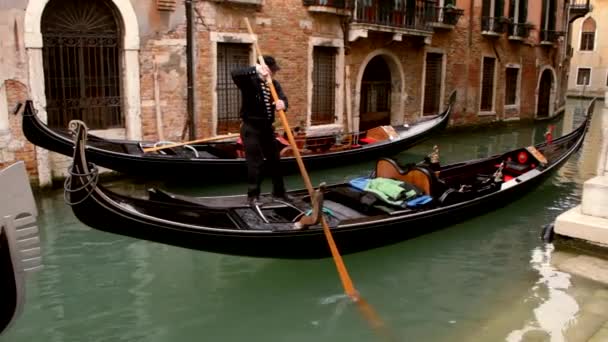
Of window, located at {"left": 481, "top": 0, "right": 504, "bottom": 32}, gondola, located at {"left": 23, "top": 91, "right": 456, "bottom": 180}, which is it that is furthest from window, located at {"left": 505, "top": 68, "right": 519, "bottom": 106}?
gondola, located at {"left": 23, "top": 91, "right": 456, "bottom": 180}

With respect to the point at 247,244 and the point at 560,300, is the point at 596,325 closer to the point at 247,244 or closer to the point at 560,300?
the point at 560,300

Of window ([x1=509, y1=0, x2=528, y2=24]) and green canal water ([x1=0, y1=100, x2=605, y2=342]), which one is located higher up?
window ([x1=509, y1=0, x2=528, y2=24])

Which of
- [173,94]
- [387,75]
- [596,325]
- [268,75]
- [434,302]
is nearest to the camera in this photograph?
[596,325]

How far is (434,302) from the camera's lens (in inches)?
120

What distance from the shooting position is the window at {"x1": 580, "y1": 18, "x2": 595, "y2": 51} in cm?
1962

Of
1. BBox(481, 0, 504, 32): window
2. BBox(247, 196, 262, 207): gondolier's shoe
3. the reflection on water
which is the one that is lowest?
the reflection on water

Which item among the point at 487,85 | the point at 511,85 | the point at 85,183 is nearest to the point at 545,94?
the point at 511,85

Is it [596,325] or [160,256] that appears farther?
[160,256]

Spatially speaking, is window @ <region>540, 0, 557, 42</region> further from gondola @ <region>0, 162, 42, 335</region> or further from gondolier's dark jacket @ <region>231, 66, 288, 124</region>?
gondola @ <region>0, 162, 42, 335</region>

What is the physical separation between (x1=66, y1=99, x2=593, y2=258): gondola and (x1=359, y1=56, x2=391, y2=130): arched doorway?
4.28m

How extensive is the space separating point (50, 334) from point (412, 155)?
Answer: 18.9 feet

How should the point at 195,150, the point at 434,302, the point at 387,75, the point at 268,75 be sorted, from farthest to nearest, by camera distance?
1. the point at 387,75
2. the point at 195,150
3. the point at 268,75
4. the point at 434,302

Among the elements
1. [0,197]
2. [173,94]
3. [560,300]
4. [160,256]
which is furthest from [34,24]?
[560,300]

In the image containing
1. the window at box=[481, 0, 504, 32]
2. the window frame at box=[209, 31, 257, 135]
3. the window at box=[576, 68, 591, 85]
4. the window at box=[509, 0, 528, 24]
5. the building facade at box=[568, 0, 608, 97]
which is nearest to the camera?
the window frame at box=[209, 31, 257, 135]
